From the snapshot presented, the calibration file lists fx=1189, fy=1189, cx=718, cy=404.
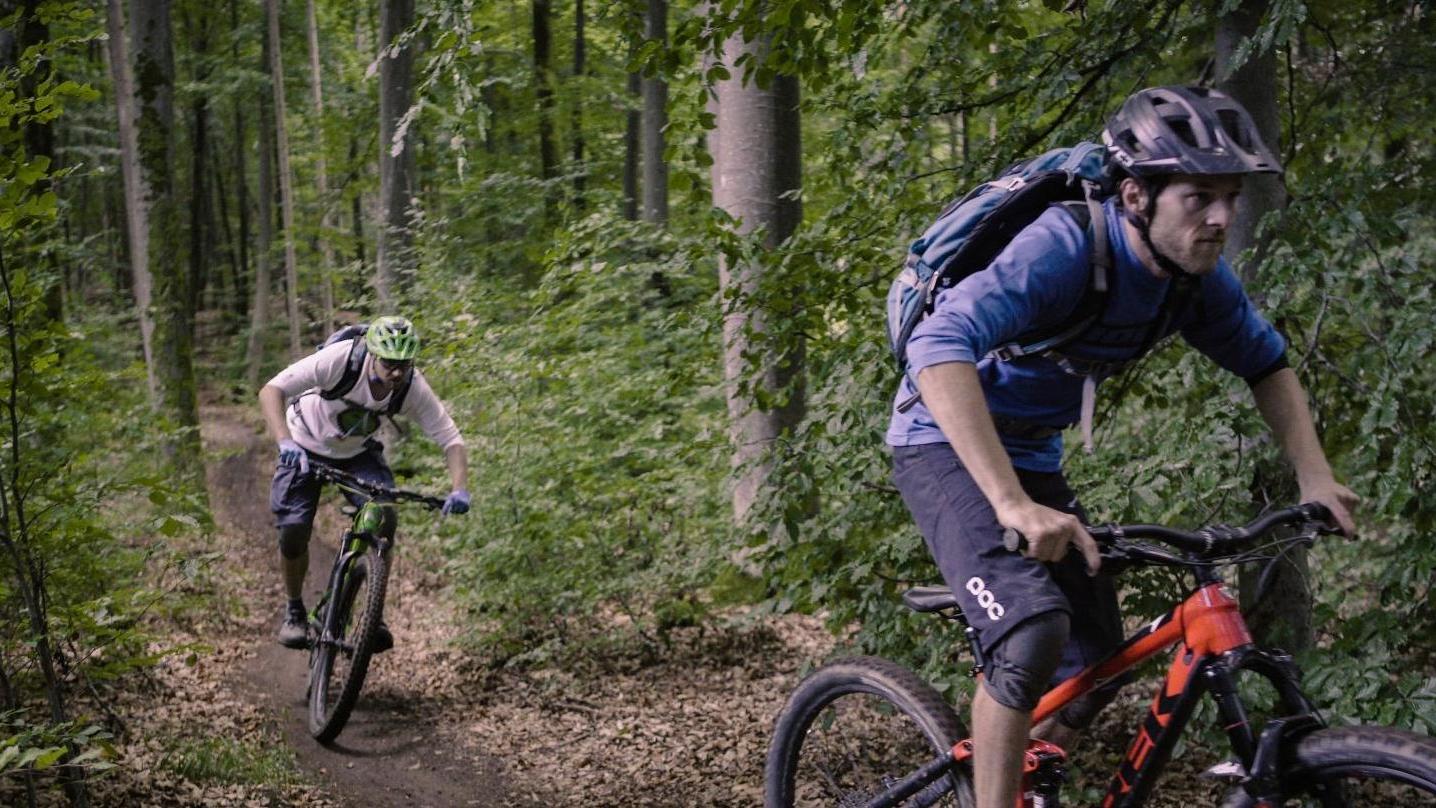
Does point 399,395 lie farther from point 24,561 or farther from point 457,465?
point 24,561

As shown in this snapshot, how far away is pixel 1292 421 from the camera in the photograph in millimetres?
3092

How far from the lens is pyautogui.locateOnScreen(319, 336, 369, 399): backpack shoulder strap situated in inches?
277

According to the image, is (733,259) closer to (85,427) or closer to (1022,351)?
(1022,351)

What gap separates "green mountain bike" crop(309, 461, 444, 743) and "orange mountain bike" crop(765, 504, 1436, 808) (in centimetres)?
399

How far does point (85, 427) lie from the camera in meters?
8.06

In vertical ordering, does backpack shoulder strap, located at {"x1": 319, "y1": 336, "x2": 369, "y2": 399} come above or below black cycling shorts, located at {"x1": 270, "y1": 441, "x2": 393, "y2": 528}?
above

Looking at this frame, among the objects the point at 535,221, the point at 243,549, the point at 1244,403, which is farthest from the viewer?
the point at 535,221

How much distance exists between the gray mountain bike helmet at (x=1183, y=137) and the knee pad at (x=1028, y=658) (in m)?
1.06

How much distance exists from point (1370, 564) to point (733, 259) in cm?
359

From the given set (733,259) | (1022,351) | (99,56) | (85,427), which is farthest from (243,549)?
(99,56)

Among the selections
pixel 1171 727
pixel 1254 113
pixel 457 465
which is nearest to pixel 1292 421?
pixel 1171 727

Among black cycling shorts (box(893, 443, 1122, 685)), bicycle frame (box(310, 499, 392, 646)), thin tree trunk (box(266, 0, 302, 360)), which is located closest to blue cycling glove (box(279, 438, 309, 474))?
bicycle frame (box(310, 499, 392, 646))

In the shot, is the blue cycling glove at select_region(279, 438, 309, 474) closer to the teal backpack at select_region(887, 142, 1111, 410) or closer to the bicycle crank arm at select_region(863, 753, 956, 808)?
the bicycle crank arm at select_region(863, 753, 956, 808)

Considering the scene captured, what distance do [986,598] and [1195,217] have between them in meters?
1.01
